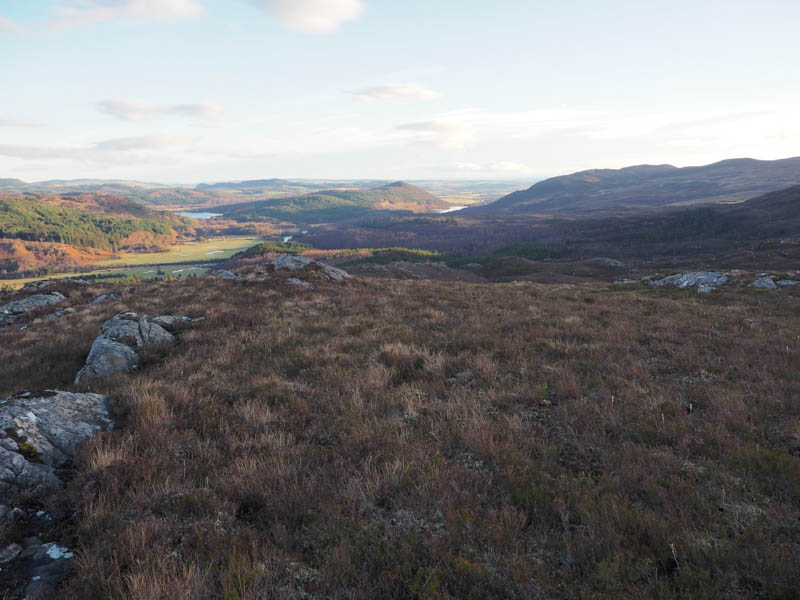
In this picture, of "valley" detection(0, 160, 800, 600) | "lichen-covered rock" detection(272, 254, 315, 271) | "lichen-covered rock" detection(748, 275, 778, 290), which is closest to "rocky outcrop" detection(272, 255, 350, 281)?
"lichen-covered rock" detection(272, 254, 315, 271)

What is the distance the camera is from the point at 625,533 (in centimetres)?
408

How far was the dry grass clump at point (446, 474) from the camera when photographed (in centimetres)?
349

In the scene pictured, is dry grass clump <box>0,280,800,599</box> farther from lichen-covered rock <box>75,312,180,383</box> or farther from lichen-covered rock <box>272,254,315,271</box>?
lichen-covered rock <box>272,254,315,271</box>

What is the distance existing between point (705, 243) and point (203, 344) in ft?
442

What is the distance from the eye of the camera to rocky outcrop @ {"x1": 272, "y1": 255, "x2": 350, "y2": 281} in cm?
2956

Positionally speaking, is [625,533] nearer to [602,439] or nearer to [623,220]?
[602,439]

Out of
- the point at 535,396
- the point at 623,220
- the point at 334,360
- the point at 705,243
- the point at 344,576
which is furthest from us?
the point at 623,220

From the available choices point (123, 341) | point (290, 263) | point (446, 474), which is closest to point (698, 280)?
point (446, 474)

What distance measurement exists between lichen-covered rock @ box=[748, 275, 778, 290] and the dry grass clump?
19298mm

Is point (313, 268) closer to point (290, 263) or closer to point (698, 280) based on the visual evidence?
point (290, 263)

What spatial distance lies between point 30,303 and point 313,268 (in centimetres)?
1944

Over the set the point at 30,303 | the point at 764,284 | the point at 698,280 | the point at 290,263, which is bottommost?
the point at 30,303

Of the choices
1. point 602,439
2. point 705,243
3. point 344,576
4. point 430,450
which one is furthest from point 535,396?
point 705,243

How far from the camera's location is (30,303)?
24.7 metres
